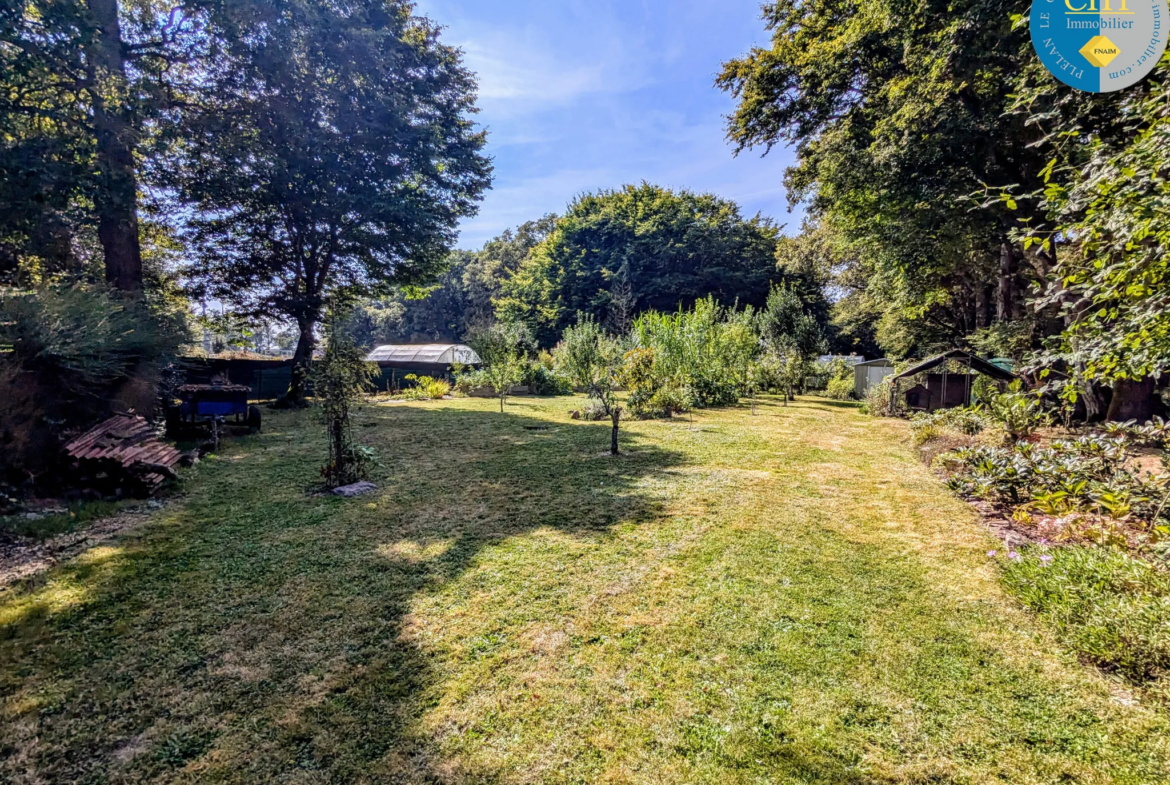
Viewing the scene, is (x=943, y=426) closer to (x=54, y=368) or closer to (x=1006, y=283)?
(x=1006, y=283)

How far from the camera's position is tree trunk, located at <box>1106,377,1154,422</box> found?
8.87 metres

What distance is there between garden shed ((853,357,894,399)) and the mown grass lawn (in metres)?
18.1

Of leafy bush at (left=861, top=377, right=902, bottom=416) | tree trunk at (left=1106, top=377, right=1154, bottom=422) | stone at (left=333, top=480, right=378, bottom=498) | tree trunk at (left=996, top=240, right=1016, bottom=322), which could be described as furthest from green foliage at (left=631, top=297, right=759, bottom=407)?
stone at (left=333, top=480, right=378, bottom=498)

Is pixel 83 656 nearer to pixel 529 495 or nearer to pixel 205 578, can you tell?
pixel 205 578

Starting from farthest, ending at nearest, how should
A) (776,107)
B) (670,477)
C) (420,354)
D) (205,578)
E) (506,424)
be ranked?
(420,354), (776,107), (506,424), (670,477), (205,578)

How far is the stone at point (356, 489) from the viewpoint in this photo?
5.48 meters

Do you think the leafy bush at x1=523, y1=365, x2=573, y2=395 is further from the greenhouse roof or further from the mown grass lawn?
the mown grass lawn

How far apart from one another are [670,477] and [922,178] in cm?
888

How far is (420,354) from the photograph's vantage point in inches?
986

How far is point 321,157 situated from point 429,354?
13.4m

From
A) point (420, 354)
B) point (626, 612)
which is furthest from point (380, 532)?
point (420, 354)

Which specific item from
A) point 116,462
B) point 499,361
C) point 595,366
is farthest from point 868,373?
point 116,462

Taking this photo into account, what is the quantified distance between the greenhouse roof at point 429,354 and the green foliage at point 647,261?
9369 millimetres

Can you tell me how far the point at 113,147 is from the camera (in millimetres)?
7617
